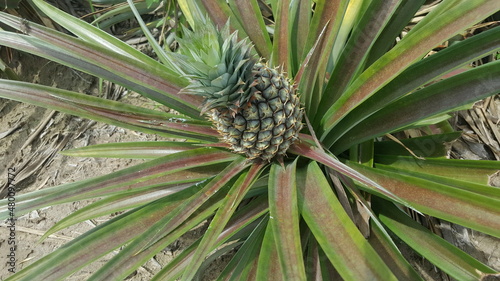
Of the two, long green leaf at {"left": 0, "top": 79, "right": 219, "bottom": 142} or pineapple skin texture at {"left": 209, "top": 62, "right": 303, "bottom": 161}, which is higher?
long green leaf at {"left": 0, "top": 79, "right": 219, "bottom": 142}

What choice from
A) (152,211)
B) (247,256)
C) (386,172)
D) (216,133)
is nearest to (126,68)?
(216,133)

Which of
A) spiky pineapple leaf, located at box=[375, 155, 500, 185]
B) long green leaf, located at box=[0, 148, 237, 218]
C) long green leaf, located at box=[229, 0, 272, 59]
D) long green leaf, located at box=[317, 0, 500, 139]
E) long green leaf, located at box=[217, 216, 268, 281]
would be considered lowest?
long green leaf, located at box=[217, 216, 268, 281]

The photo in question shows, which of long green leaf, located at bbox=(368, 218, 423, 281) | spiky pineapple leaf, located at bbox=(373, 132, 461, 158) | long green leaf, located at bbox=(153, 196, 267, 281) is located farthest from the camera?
spiky pineapple leaf, located at bbox=(373, 132, 461, 158)

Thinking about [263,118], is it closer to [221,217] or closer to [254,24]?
[221,217]

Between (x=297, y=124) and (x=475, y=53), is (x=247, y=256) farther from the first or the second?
Result: (x=475, y=53)

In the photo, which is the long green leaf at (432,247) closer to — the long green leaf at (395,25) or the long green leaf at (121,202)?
the long green leaf at (395,25)

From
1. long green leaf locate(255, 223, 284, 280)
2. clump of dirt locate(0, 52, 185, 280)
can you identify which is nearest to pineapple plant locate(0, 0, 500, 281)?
long green leaf locate(255, 223, 284, 280)

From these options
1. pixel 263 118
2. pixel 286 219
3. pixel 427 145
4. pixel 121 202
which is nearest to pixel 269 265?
pixel 286 219

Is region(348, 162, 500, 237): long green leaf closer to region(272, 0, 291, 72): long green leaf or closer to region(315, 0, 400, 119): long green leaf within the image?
region(315, 0, 400, 119): long green leaf
